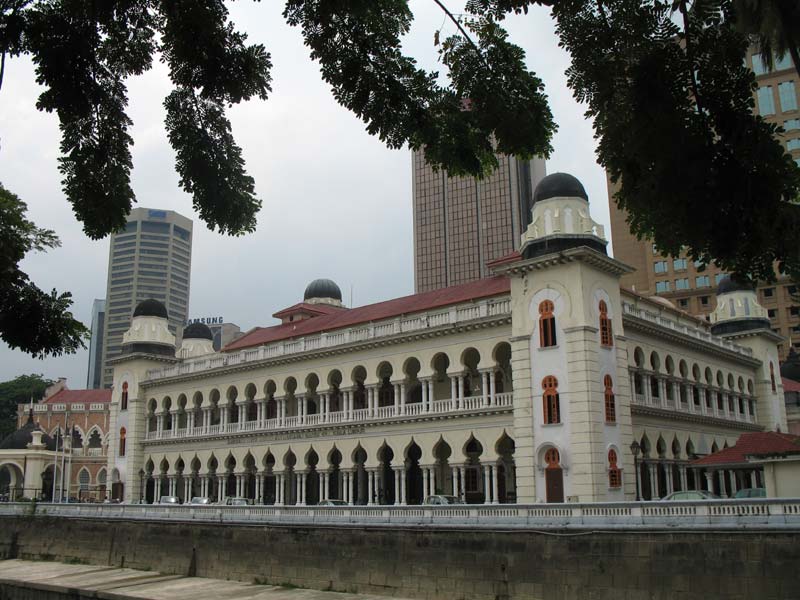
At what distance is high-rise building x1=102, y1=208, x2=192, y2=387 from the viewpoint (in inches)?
6181

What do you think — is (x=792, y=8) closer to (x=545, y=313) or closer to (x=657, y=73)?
(x=657, y=73)

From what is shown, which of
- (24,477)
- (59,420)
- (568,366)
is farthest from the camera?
(59,420)

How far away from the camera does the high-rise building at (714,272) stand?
83625mm

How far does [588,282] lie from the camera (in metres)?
35.8

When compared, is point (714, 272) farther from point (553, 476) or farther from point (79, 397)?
point (79, 397)

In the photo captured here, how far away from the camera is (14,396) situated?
9888 centimetres

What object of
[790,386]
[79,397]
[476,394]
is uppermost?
[79,397]

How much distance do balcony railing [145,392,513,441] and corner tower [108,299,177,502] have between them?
1.49m

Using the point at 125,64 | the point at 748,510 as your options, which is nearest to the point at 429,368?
the point at 748,510

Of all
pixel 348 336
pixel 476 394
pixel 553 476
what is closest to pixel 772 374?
pixel 476 394

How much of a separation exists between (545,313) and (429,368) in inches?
285

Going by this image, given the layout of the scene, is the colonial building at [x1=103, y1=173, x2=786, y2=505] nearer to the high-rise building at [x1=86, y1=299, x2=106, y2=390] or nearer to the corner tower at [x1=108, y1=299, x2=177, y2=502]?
the corner tower at [x1=108, y1=299, x2=177, y2=502]

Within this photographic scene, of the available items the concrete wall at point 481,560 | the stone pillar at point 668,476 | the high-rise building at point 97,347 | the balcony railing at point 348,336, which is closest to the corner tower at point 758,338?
the stone pillar at point 668,476

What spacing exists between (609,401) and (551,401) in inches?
101
